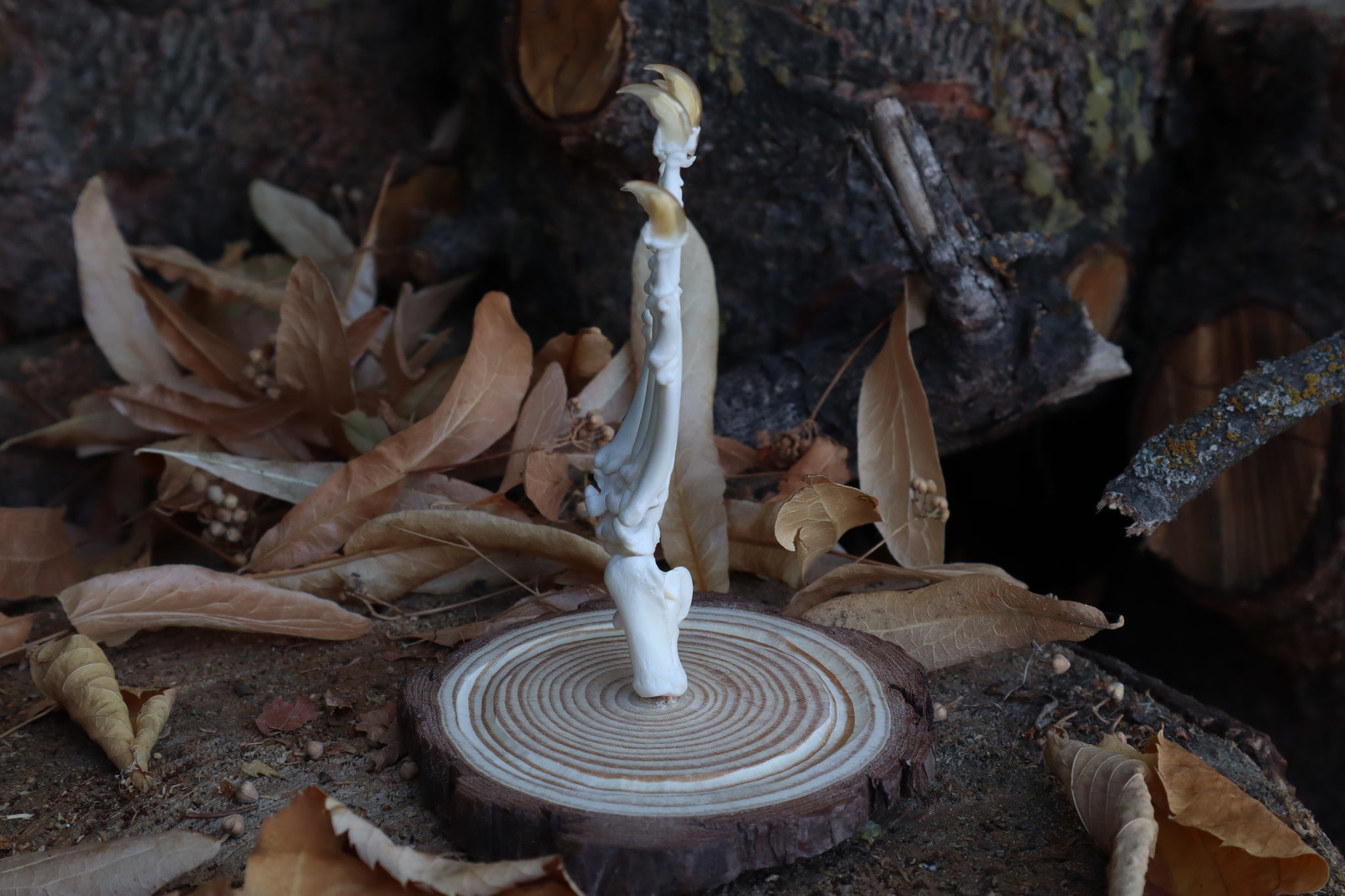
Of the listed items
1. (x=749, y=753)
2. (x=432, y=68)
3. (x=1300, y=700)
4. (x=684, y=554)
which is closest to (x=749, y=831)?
(x=749, y=753)

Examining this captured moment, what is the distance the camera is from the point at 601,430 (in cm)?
112

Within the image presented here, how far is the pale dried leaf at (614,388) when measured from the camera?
1180 mm

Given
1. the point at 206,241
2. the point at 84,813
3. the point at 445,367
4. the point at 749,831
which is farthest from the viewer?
the point at 206,241

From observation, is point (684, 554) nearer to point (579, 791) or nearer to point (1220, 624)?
point (579, 791)

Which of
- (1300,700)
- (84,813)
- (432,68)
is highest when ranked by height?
(432,68)

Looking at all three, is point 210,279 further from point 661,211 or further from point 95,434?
point 661,211

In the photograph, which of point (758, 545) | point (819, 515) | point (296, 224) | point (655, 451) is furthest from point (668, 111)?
point (296, 224)

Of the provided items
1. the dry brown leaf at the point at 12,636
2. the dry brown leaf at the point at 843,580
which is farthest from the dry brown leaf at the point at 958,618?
the dry brown leaf at the point at 12,636

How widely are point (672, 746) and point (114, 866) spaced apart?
363mm

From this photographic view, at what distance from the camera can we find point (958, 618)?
3.04 feet

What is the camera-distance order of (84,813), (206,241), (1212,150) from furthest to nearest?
(206,241), (1212,150), (84,813)

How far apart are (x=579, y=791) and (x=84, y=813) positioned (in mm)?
369

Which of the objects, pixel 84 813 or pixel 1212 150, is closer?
pixel 84 813

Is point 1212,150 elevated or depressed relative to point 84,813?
elevated
